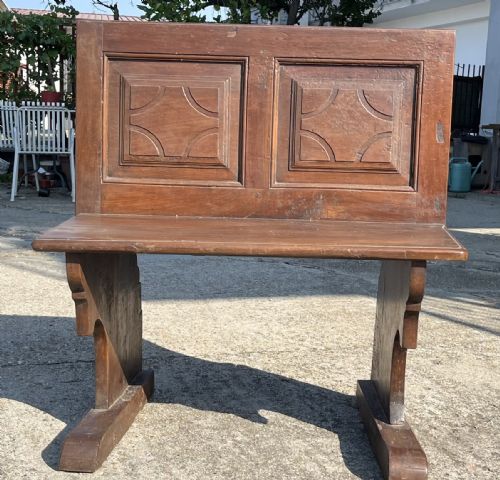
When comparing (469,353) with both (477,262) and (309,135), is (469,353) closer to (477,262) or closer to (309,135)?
(309,135)

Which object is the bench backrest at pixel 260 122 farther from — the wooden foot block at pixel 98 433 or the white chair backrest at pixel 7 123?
the white chair backrest at pixel 7 123

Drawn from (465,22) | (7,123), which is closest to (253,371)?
(7,123)

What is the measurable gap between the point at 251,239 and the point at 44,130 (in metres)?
6.44

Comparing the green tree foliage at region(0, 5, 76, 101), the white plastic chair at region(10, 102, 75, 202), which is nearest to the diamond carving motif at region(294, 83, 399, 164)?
the white plastic chair at region(10, 102, 75, 202)

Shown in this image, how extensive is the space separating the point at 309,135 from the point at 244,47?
0.34 meters

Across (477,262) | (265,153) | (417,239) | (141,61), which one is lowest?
(477,262)

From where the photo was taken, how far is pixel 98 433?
2117 mm

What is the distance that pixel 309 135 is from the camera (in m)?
2.35

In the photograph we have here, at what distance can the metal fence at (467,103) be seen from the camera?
13.8 m

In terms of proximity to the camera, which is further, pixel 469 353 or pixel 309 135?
pixel 469 353

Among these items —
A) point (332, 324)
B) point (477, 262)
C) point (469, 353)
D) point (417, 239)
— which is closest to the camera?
point (417, 239)

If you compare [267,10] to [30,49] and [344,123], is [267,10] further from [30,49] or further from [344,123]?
[344,123]

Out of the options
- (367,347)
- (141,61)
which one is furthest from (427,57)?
(367,347)

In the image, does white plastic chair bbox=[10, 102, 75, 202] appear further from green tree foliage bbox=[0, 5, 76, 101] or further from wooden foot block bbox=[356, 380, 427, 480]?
wooden foot block bbox=[356, 380, 427, 480]
